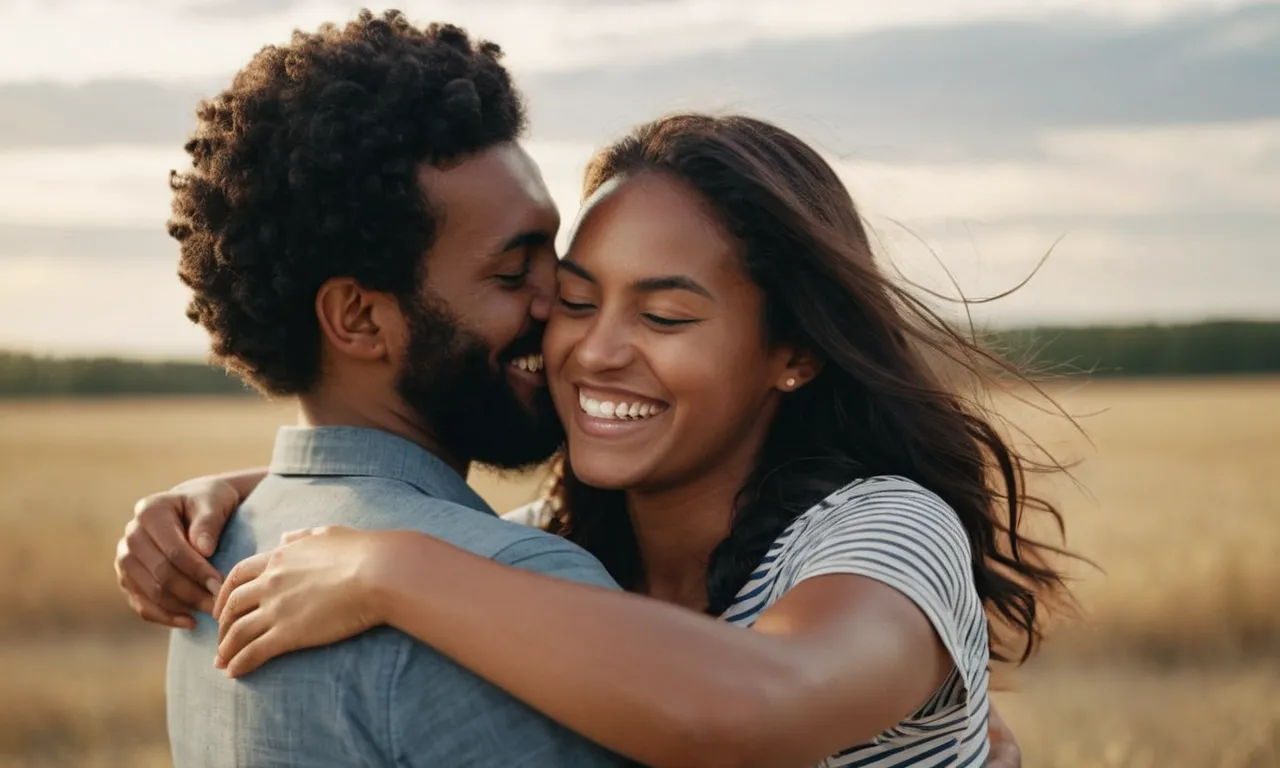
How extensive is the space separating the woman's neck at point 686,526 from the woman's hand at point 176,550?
106 centimetres

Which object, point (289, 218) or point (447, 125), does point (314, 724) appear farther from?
point (447, 125)

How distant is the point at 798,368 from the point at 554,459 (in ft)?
3.24

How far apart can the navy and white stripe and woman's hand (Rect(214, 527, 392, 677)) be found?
A: 860 mm

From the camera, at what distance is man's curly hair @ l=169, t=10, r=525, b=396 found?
9.87 ft

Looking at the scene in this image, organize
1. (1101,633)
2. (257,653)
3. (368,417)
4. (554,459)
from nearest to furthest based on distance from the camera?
(257,653), (368,417), (554,459), (1101,633)

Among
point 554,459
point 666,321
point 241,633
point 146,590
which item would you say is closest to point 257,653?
point 241,633

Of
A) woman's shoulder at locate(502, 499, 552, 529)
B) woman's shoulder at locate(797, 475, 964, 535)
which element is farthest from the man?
woman's shoulder at locate(502, 499, 552, 529)

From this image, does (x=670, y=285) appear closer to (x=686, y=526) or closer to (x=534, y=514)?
(x=686, y=526)

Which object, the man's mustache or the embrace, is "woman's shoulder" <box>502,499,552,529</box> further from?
the man's mustache

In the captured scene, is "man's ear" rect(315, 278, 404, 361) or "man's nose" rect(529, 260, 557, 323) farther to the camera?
"man's nose" rect(529, 260, 557, 323)

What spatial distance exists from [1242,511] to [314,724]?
13943 mm

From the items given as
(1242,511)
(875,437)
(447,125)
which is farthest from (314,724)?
(1242,511)

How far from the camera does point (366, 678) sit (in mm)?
2449

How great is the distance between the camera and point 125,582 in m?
3.41
